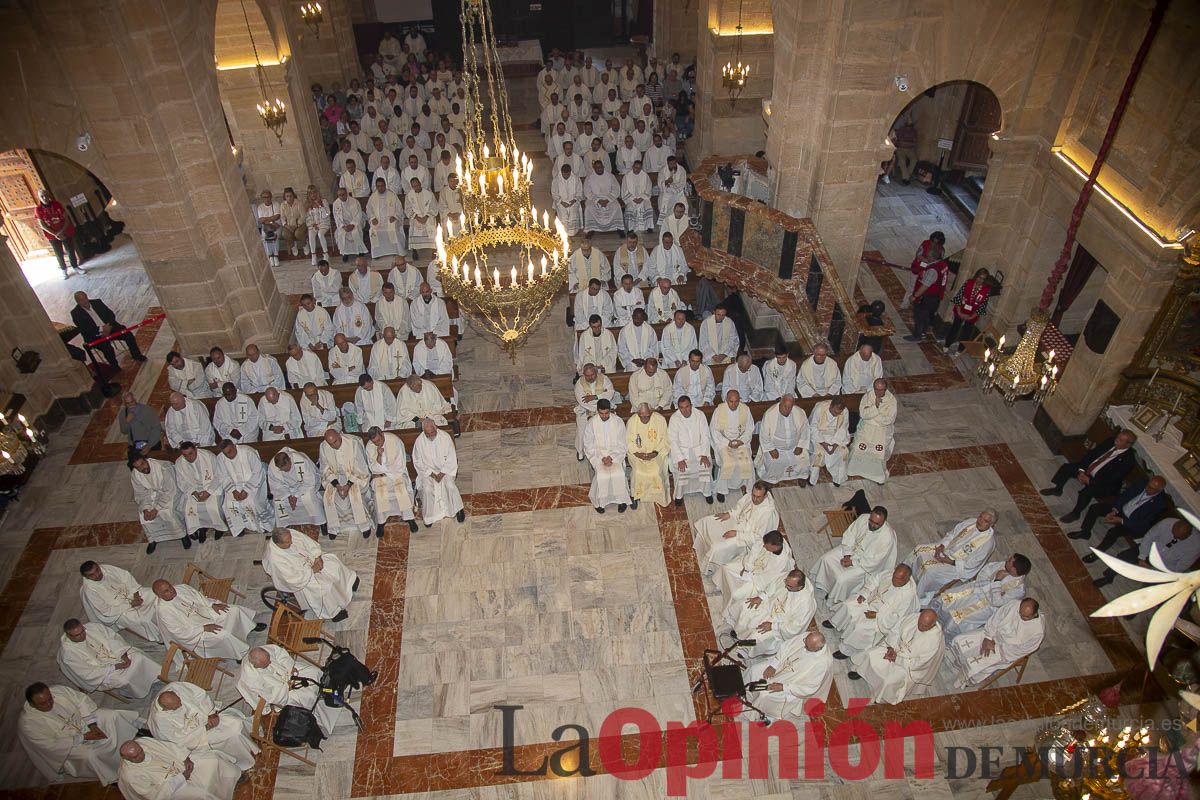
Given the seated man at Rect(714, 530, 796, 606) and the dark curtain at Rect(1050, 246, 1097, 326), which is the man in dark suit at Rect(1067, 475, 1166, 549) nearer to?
the dark curtain at Rect(1050, 246, 1097, 326)

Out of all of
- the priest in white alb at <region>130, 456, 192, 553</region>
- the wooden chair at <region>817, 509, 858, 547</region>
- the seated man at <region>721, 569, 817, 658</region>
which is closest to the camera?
the seated man at <region>721, 569, 817, 658</region>

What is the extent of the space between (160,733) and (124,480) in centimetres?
538

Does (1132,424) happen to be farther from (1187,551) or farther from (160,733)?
(160,733)

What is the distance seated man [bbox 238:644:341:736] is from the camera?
327 inches

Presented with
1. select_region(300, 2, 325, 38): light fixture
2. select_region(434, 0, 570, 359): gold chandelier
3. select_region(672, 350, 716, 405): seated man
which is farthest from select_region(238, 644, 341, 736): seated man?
select_region(300, 2, 325, 38): light fixture

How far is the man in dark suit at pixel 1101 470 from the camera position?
9.94m

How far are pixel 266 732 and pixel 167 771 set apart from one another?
1015 millimetres

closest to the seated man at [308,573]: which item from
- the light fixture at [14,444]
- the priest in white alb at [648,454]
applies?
the light fixture at [14,444]

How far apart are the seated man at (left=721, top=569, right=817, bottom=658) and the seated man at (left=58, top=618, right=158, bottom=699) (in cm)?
690

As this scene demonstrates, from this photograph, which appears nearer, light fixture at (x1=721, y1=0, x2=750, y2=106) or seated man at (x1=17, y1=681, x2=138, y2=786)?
seated man at (x1=17, y1=681, x2=138, y2=786)

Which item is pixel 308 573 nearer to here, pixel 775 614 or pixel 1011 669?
pixel 775 614

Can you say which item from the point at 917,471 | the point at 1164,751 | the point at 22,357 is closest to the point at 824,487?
the point at 917,471

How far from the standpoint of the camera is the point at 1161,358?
397 inches

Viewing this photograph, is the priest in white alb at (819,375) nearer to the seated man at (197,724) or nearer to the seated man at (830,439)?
the seated man at (830,439)
